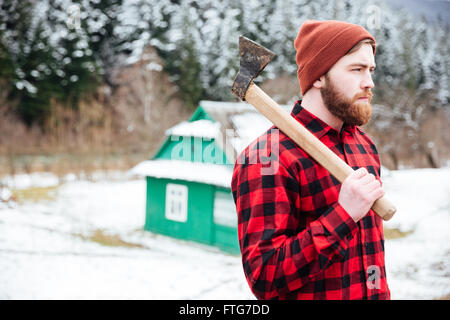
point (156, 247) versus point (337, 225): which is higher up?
point (337, 225)

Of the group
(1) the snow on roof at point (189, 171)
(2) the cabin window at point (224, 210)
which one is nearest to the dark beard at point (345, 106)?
(1) the snow on roof at point (189, 171)

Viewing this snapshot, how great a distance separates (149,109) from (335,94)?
51.8 ft

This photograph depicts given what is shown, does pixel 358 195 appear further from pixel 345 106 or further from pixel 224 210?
pixel 224 210

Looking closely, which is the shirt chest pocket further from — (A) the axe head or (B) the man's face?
(A) the axe head

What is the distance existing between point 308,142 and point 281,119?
3.9 inches

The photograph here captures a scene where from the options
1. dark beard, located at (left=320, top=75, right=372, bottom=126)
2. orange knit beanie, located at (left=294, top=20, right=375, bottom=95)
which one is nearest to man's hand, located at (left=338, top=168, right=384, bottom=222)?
dark beard, located at (left=320, top=75, right=372, bottom=126)

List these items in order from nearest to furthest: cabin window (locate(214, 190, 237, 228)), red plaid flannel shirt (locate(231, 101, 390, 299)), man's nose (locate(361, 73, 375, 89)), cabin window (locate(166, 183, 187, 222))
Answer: red plaid flannel shirt (locate(231, 101, 390, 299)) → man's nose (locate(361, 73, 375, 89)) → cabin window (locate(214, 190, 237, 228)) → cabin window (locate(166, 183, 187, 222))

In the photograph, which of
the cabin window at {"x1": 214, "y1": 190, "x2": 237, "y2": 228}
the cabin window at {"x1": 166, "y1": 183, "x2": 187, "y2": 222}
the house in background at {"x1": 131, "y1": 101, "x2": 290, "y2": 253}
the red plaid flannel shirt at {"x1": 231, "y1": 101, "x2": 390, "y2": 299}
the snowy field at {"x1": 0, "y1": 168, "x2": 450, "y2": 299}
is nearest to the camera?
the red plaid flannel shirt at {"x1": 231, "y1": 101, "x2": 390, "y2": 299}

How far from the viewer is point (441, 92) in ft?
48.0

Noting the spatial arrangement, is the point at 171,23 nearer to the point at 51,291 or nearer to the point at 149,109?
the point at 149,109

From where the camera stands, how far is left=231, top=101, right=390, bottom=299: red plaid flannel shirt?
97cm

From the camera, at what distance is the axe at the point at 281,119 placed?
105 centimetres

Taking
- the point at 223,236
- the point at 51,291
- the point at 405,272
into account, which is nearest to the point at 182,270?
the point at 223,236
